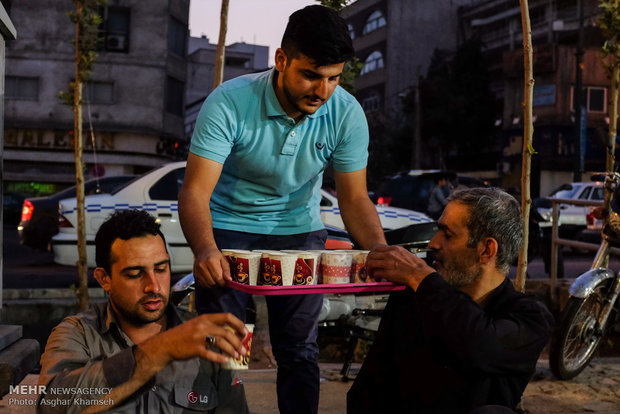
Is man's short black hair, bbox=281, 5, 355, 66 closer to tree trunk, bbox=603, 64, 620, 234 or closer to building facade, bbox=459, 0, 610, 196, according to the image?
tree trunk, bbox=603, 64, 620, 234

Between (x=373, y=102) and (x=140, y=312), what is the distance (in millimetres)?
48720

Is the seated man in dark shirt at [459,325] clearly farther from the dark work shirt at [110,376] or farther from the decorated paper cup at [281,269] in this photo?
the dark work shirt at [110,376]

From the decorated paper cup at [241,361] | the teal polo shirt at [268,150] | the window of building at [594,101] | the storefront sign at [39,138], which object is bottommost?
the decorated paper cup at [241,361]

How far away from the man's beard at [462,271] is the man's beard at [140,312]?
3.01 feet

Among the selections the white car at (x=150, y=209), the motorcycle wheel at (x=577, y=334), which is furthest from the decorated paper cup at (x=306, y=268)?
the white car at (x=150, y=209)

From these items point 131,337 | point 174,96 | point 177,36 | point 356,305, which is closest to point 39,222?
point 356,305

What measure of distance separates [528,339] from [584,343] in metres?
3.33

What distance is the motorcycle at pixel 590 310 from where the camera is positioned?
16.2 feet

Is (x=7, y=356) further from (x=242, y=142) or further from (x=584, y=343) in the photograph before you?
(x=584, y=343)

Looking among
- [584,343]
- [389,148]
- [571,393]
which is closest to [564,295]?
[584,343]

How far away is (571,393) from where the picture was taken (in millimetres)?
4641

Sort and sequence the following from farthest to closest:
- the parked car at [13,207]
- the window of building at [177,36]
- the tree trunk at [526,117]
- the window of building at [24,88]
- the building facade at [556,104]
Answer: the building facade at [556,104] < the window of building at [177,36] < the window of building at [24,88] < the parked car at [13,207] < the tree trunk at [526,117]

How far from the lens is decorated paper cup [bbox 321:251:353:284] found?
2.32 metres

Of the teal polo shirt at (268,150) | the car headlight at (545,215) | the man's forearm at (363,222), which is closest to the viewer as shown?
the teal polo shirt at (268,150)
